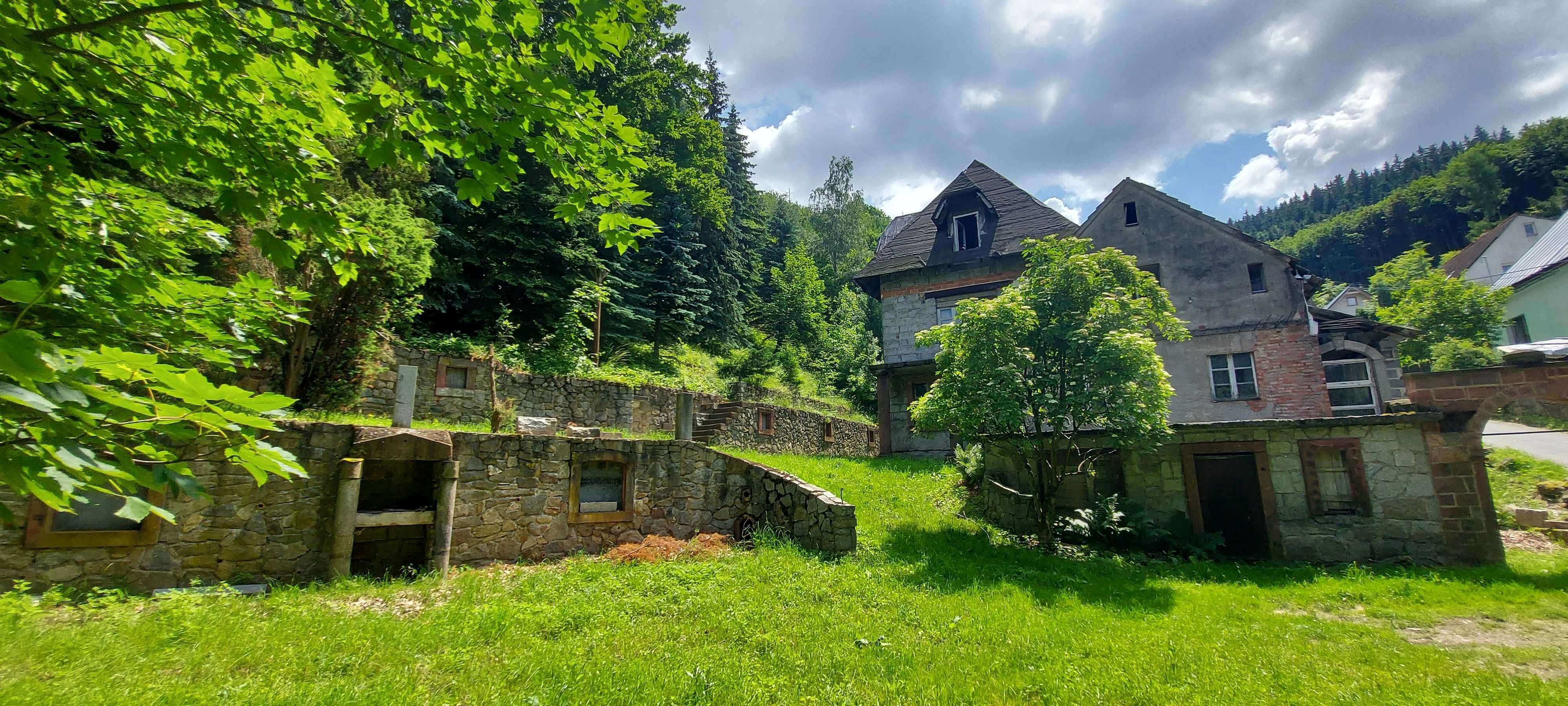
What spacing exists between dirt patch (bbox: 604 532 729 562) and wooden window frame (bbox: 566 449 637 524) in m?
0.56

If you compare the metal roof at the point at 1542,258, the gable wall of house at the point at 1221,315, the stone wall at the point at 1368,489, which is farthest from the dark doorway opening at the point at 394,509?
the metal roof at the point at 1542,258

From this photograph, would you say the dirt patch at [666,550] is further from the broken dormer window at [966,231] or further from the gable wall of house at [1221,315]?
the broken dormer window at [966,231]

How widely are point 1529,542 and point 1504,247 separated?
4242cm

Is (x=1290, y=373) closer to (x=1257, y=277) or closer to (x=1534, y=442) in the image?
(x=1257, y=277)

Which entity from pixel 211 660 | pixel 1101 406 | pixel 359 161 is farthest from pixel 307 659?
pixel 359 161

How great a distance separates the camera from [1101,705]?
5051 mm

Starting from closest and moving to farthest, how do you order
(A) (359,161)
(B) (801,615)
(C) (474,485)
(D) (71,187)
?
(D) (71,187), (B) (801,615), (C) (474,485), (A) (359,161)

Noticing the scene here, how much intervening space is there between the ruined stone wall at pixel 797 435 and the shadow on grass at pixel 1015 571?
6.82 meters

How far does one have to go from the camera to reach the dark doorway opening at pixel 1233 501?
1252 cm

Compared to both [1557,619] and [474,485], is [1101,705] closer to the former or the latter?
[1557,619]

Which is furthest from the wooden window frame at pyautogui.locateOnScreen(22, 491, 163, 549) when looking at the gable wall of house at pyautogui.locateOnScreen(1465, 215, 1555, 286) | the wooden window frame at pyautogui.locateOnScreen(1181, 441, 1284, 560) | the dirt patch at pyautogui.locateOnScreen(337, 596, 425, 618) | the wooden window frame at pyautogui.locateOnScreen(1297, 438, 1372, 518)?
the gable wall of house at pyautogui.locateOnScreen(1465, 215, 1555, 286)

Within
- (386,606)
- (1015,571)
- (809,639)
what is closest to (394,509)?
(386,606)

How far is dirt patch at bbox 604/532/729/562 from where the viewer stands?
9.75 meters

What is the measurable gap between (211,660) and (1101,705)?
7258mm
